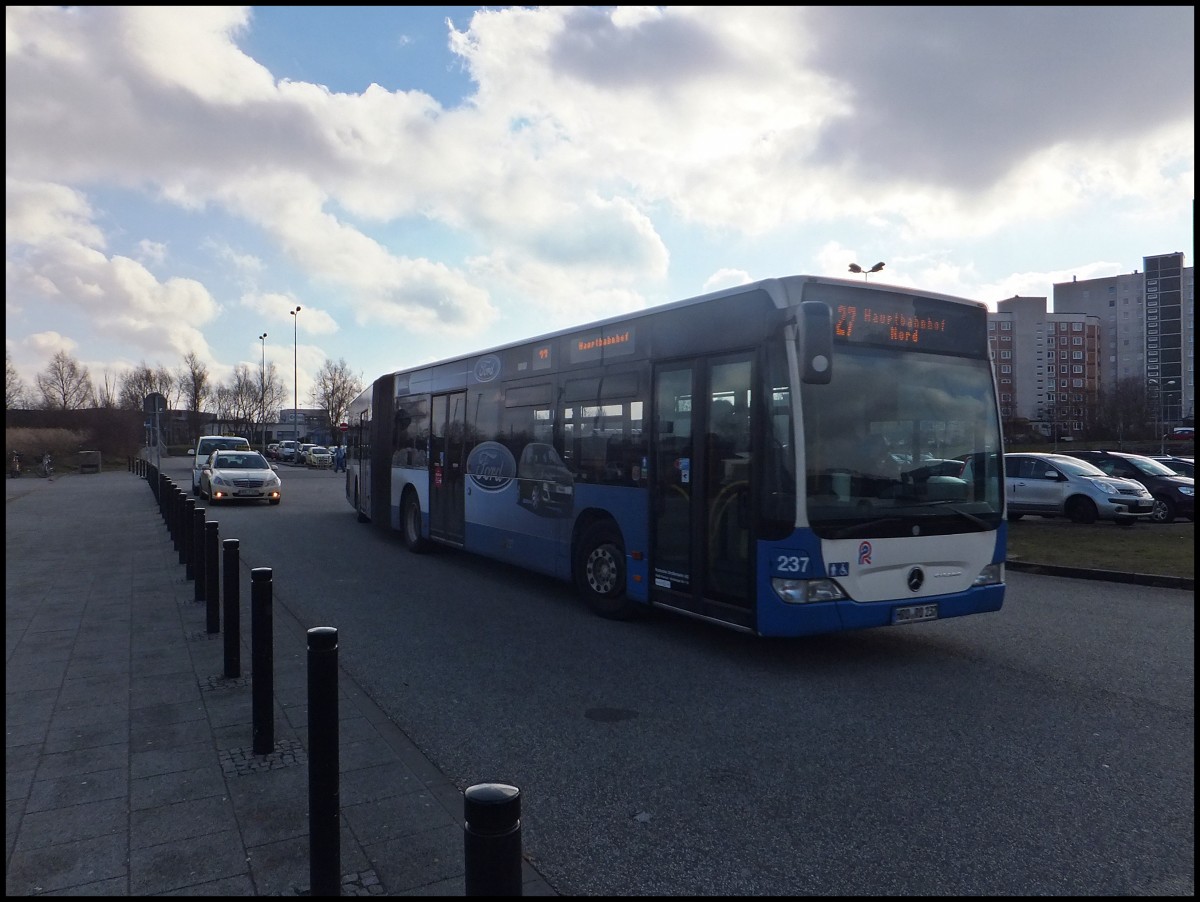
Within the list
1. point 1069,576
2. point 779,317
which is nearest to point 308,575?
point 779,317

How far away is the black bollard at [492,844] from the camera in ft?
6.91

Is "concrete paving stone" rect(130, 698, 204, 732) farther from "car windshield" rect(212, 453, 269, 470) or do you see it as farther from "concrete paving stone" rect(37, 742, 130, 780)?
"car windshield" rect(212, 453, 269, 470)

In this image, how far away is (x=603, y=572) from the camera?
8500mm

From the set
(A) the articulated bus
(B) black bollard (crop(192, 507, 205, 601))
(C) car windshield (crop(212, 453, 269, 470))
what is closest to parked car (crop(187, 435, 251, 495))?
(C) car windshield (crop(212, 453, 269, 470))

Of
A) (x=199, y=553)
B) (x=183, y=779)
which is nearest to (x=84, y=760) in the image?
(x=183, y=779)

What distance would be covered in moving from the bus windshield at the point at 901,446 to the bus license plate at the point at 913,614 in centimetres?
60

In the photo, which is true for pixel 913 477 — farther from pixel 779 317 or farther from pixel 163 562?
pixel 163 562

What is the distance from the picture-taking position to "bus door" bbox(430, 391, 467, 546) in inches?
471

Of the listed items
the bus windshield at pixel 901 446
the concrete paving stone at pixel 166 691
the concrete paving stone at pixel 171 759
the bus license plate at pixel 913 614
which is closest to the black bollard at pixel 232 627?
the concrete paving stone at pixel 166 691

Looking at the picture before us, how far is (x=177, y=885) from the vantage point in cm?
327

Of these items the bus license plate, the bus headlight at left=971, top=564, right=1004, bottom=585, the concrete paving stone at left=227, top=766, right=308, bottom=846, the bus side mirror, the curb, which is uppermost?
the bus side mirror

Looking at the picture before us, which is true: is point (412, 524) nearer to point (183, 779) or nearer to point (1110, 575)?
point (183, 779)

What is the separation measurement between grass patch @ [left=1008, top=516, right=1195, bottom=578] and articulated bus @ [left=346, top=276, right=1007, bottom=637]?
19.3ft

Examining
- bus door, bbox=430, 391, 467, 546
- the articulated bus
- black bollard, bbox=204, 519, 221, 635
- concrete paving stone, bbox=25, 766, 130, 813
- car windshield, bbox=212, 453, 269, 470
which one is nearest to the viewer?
concrete paving stone, bbox=25, 766, 130, 813
